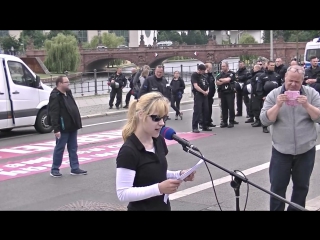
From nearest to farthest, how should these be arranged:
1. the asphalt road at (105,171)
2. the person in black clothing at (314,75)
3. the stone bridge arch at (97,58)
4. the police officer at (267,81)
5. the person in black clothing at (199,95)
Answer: the asphalt road at (105,171), the person in black clothing at (314,75), the police officer at (267,81), the person in black clothing at (199,95), the stone bridge arch at (97,58)

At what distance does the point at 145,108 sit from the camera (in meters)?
3.72

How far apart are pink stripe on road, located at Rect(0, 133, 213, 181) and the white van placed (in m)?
3.06

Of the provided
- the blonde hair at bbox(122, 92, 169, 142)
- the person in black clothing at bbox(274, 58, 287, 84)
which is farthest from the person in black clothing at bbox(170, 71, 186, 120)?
the blonde hair at bbox(122, 92, 169, 142)

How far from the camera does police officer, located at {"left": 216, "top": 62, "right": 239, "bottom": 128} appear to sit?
1522 cm

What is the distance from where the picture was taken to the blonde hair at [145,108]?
3.70m

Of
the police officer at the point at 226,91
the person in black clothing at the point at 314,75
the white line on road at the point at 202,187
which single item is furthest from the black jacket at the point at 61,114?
the person in black clothing at the point at 314,75

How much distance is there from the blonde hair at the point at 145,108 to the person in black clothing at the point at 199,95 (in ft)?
34.2

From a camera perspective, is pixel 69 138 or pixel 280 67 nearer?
pixel 69 138

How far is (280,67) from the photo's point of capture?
589 inches

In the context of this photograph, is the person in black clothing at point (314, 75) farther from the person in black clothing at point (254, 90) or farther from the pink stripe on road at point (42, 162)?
the pink stripe on road at point (42, 162)
